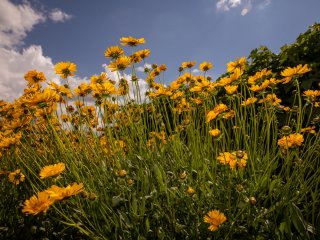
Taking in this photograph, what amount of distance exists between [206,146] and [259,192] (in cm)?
53

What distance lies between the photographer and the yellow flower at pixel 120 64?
212cm

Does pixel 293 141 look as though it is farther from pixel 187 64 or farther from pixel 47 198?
pixel 187 64

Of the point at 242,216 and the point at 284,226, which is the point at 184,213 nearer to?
the point at 242,216

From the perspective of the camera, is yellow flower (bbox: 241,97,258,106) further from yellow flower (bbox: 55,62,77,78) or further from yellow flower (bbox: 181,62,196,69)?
yellow flower (bbox: 55,62,77,78)

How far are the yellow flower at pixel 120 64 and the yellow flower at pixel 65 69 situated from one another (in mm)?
257

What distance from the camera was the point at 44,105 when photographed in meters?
1.56

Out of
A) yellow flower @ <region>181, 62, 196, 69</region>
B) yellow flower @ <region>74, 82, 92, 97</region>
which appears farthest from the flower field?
yellow flower @ <region>181, 62, 196, 69</region>

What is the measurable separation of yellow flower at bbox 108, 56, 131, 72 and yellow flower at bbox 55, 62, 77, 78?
257mm

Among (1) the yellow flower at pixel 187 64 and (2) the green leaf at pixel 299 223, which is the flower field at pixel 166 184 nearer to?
(2) the green leaf at pixel 299 223

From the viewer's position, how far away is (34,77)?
225 cm

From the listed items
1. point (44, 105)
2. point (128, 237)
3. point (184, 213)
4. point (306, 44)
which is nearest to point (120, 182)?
point (128, 237)

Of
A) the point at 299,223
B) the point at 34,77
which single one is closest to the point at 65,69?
the point at 34,77

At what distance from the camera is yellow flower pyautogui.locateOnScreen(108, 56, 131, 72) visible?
6.97 feet

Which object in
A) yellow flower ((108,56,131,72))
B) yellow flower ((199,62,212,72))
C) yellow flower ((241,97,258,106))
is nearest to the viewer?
yellow flower ((241,97,258,106))
